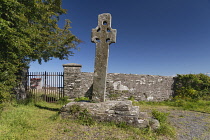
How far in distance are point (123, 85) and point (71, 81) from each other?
371cm

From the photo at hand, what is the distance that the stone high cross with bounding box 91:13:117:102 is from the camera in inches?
189

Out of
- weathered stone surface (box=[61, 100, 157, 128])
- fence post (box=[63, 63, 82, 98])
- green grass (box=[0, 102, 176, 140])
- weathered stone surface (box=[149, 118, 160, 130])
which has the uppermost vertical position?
fence post (box=[63, 63, 82, 98])

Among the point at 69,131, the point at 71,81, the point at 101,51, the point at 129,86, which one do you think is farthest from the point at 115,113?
the point at 129,86

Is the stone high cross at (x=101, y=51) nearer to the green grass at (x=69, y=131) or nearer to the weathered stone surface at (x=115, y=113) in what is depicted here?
the weathered stone surface at (x=115, y=113)

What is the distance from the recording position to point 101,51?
487cm

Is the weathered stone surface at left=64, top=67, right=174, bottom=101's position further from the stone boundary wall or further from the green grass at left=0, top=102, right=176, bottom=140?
the green grass at left=0, top=102, right=176, bottom=140

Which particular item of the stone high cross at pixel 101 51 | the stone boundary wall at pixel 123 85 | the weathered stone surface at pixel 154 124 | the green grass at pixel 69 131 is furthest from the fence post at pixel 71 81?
the weathered stone surface at pixel 154 124

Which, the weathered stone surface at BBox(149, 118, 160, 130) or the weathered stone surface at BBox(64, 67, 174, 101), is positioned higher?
the weathered stone surface at BBox(64, 67, 174, 101)

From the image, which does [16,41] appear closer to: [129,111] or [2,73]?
[2,73]

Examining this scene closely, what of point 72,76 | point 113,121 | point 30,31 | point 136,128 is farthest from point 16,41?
point 136,128

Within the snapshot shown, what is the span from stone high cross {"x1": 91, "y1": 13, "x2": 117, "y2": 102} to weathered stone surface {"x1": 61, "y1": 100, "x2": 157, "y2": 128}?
534mm

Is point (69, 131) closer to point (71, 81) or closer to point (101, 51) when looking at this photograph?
point (101, 51)

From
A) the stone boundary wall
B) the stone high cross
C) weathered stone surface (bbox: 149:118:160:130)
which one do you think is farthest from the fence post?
weathered stone surface (bbox: 149:118:160:130)

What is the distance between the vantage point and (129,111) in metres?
3.98
